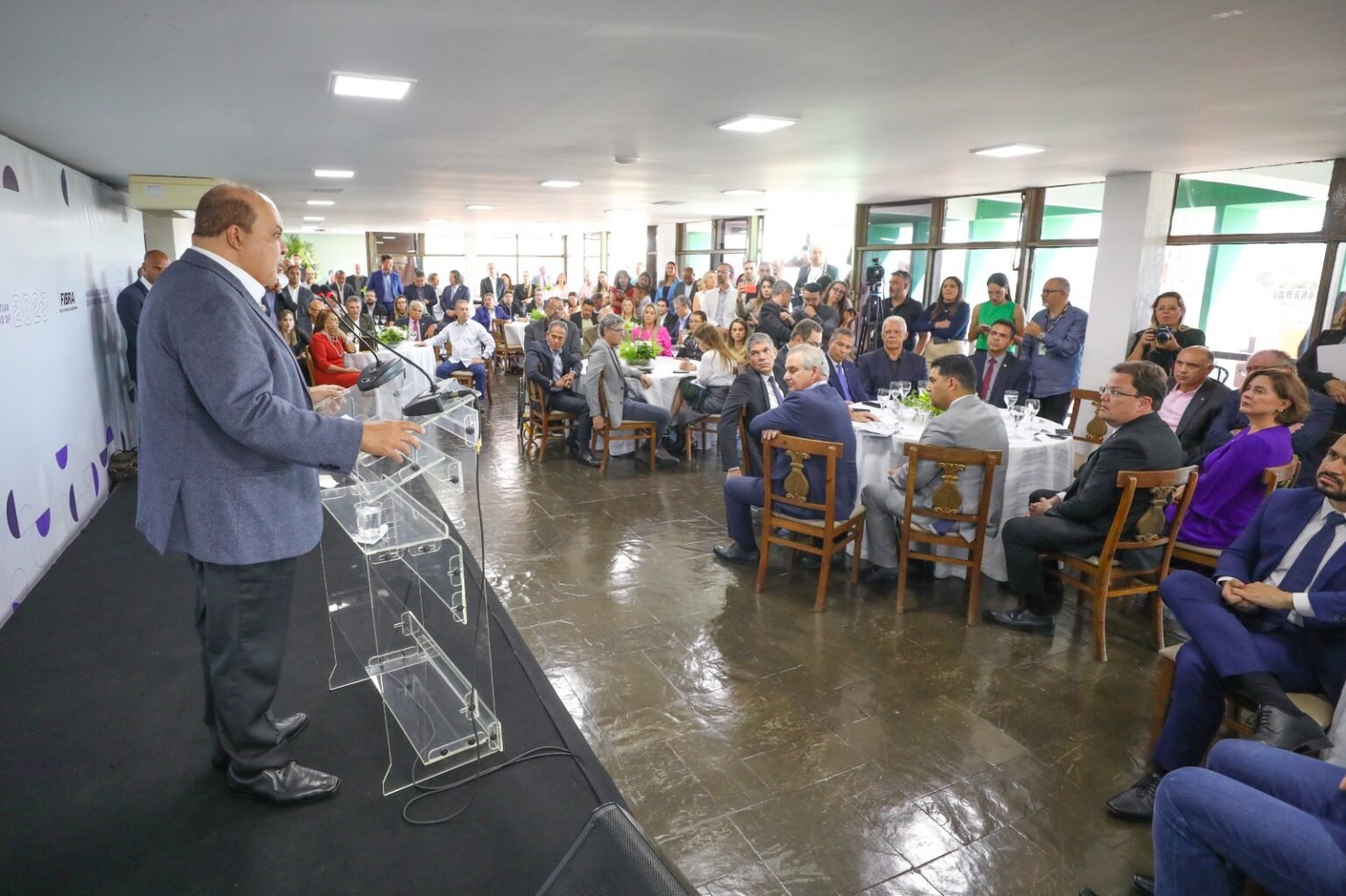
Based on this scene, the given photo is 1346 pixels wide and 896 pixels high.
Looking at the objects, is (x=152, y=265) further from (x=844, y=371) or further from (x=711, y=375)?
(x=844, y=371)

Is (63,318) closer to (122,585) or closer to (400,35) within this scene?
(122,585)

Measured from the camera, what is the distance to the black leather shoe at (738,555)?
425 cm

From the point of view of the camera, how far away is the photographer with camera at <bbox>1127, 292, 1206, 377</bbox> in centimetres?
535

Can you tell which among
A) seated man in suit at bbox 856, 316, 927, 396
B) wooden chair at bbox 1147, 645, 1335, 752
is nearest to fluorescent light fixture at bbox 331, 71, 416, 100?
seated man in suit at bbox 856, 316, 927, 396

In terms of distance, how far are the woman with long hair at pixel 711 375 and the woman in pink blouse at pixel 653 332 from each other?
1.75 m

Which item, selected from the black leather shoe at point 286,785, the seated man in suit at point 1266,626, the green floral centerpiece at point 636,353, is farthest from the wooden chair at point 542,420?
the seated man in suit at point 1266,626

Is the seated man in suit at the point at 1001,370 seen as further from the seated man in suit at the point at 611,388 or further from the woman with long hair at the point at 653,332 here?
the woman with long hair at the point at 653,332

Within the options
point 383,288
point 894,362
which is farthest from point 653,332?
point 383,288

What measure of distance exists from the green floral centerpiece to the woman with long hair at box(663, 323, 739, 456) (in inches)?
20.4

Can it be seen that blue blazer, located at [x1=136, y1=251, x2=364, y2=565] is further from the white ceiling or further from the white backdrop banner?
the white backdrop banner

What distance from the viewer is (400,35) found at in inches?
115

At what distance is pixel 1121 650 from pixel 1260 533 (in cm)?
110

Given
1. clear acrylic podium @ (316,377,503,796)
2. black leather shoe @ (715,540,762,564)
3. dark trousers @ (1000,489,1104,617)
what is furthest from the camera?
black leather shoe @ (715,540,762,564)

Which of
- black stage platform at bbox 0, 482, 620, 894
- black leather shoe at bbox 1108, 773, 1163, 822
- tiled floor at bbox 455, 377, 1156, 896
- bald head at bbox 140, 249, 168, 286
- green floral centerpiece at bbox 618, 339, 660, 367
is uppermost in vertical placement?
bald head at bbox 140, 249, 168, 286
